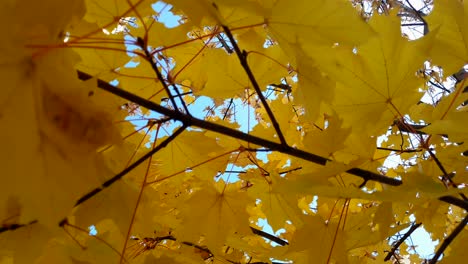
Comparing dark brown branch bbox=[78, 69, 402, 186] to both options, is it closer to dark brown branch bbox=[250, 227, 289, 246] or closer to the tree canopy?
the tree canopy

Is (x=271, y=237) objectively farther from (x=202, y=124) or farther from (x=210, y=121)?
(x=202, y=124)

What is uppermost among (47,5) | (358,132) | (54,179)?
(358,132)

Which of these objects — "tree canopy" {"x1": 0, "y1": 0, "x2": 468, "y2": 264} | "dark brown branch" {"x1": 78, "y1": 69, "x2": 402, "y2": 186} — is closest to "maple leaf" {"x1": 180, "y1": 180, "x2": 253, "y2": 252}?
"tree canopy" {"x1": 0, "y1": 0, "x2": 468, "y2": 264}

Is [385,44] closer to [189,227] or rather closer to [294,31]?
[294,31]

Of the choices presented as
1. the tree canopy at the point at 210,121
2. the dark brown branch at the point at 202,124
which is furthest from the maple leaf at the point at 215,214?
the dark brown branch at the point at 202,124

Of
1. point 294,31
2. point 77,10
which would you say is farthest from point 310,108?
point 77,10

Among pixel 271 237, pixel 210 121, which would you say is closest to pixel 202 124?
pixel 210 121

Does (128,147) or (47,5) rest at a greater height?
(128,147)

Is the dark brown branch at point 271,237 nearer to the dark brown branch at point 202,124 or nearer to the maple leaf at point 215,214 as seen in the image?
the maple leaf at point 215,214

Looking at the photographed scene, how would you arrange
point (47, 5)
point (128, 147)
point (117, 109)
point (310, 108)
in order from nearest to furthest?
point (47, 5) < point (117, 109) < point (310, 108) < point (128, 147)
